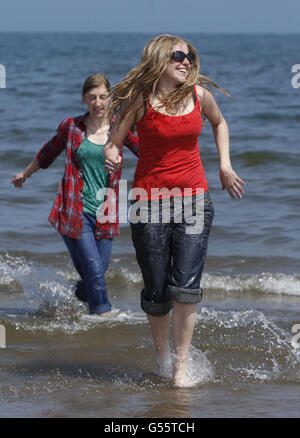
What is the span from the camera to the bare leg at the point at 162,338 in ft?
15.0

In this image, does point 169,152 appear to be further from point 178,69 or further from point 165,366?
point 165,366

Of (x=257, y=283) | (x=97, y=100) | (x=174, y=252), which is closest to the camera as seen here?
(x=174, y=252)

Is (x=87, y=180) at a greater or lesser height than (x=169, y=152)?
lesser

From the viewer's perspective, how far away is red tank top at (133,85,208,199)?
4.24 metres

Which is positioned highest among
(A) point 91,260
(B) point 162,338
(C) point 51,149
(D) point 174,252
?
(C) point 51,149

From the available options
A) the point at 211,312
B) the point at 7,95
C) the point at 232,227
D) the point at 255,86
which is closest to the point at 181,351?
the point at 211,312

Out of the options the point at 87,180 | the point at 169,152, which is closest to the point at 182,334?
the point at 169,152

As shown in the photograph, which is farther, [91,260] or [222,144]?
[91,260]

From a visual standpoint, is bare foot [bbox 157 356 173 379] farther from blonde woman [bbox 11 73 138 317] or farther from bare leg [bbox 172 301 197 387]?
blonde woman [bbox 11 73 138 317]

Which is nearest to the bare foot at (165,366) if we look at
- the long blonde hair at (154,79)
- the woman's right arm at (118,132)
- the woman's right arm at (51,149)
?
the woman's right arm at (118,132)

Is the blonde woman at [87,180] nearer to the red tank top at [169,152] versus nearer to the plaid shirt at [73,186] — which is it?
the plaid shirt at [73,186]

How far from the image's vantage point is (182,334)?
14.8 feet

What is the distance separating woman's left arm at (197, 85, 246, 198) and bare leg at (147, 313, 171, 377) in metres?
0.82

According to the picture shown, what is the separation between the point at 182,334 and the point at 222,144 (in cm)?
109
